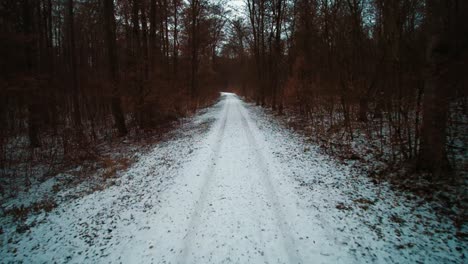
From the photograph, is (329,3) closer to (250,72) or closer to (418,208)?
(418,208)

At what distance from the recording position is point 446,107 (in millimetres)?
4699

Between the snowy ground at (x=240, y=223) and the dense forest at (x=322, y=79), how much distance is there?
6.54 feet

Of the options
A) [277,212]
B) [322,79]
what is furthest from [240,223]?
[322,79]

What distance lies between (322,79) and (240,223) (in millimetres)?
9390

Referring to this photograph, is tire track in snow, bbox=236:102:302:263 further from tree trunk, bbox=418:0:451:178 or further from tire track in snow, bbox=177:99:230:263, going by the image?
tree trunk, bbox=418:0:451:178

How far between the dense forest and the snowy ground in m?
1.99

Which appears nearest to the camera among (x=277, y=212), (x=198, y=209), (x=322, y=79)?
(x=277, y=212)

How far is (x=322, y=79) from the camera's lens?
434 inches

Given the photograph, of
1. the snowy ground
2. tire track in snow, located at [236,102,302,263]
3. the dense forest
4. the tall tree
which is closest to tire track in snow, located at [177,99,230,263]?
the snowy ground

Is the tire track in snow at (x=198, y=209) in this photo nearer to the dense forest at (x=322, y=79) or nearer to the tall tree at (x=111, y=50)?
the dense forest at (x=322, y=79)

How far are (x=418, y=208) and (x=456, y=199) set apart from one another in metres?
0.74

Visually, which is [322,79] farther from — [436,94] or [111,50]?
[111,50]

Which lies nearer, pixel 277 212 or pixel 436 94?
pixel 277 212

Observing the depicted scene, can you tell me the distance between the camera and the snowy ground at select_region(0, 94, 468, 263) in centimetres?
326
